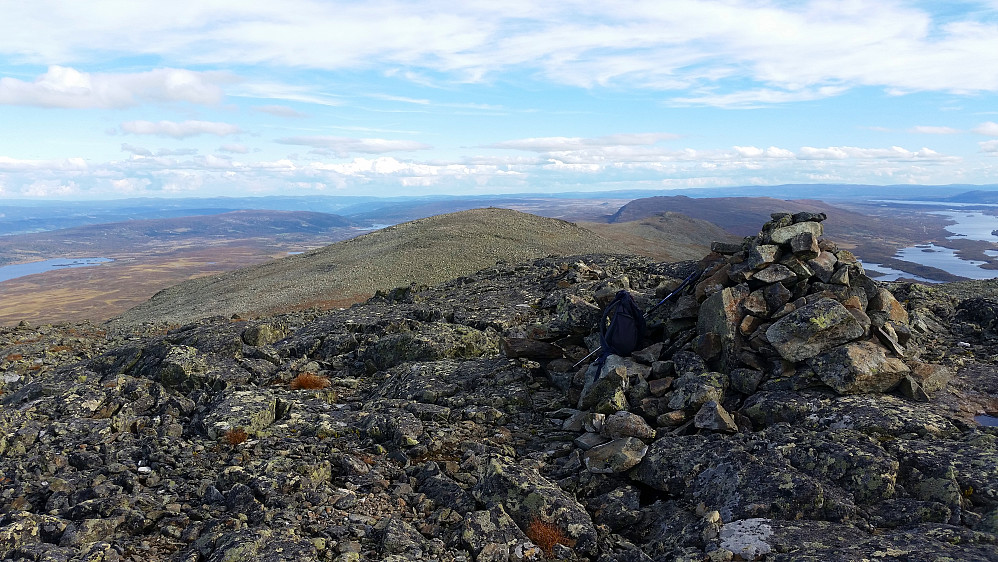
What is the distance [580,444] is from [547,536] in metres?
2.49

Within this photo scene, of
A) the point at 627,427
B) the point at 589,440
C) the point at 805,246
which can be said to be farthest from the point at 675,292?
the point at 589,440

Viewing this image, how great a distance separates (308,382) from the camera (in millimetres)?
14672

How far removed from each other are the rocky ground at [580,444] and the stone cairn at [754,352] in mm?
47

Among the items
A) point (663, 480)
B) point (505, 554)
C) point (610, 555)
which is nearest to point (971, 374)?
point (663, 480)

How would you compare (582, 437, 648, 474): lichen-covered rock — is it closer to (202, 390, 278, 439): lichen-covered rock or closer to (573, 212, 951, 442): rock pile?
(573, 212, 951, 442): rock pile

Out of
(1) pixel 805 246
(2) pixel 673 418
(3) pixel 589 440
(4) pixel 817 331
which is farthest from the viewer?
(1) pixel 805 246

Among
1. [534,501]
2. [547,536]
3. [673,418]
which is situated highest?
[673,418]

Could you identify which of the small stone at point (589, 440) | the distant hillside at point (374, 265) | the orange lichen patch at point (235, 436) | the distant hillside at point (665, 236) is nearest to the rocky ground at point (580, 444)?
the small stone at point (589, 440)

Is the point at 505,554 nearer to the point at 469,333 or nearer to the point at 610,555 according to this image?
the point at 610,555

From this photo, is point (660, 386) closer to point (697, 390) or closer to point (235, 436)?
point (697, 390)

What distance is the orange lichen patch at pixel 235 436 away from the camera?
1097cm

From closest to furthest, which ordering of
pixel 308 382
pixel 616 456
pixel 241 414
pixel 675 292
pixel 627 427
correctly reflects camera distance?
pixel 616 456 < pixel 627 427 < pixel 241 414 < pixel 675 292 < pixel 308 382

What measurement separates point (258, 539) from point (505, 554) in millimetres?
3527

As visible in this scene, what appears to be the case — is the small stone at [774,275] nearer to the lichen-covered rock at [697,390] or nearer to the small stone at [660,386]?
the lichen-covered rock at [697,390]
